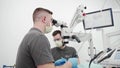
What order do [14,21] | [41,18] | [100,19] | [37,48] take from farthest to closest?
[14,21], [100,19], [41,18], [37,48]

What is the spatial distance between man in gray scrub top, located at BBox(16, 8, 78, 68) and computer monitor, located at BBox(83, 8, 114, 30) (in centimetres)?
115

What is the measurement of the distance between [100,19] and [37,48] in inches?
56.3

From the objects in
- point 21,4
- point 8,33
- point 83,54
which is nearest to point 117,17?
point 83,54

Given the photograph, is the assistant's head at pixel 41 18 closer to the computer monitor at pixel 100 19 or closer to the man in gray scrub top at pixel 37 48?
the man in gray scrub top at pixel 37 48

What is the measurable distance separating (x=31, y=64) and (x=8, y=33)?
2.00 meters

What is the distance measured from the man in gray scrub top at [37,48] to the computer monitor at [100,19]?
115 centimetres

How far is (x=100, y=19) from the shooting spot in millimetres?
2666

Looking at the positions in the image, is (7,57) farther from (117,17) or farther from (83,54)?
(117,17)

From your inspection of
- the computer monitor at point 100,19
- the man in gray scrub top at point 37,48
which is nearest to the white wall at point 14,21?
the computer monitor at point 100,19

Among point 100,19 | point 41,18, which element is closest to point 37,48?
point 41,18

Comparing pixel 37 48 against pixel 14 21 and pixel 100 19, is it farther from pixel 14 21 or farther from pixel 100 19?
pixel 14 21

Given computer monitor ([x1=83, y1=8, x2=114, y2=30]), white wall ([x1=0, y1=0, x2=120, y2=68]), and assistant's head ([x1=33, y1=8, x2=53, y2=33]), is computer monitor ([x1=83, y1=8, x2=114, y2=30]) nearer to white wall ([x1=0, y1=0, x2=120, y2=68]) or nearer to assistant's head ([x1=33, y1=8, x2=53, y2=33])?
white wall ([x1=0, y1=0, x2=120, y2=68])

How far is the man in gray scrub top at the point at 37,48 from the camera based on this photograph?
1479 millimetres

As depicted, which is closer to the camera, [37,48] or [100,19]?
[37,48]
